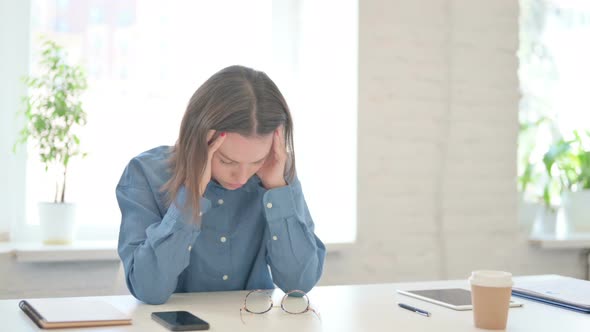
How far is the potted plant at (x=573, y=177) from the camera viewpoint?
141 inches

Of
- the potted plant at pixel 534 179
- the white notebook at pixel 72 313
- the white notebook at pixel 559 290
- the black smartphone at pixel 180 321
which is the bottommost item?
the white notebook at pixel 559 290

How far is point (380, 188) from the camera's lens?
10.3 ft

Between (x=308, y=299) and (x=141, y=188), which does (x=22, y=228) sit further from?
(x=308, y=299)

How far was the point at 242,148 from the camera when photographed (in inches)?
70.8

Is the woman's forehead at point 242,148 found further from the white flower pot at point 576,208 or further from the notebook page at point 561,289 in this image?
the white flower pot at point 576,208

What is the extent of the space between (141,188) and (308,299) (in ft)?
1.60

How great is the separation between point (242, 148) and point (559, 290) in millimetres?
877

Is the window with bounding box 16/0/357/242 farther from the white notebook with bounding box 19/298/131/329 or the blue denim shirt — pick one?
the white notebook with bounding box 19/298/131/329

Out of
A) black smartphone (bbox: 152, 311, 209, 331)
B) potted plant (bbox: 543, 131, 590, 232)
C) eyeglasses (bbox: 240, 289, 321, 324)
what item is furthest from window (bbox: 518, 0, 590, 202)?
black smartphone (bbox: 152, 311, 209, 331)

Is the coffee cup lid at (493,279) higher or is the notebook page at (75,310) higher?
the coffee cup lid at (493,279)

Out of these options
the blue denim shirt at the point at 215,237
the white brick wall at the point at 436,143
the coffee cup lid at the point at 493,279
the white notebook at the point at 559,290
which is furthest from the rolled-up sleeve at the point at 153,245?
the white brick wall at the point at 436,143

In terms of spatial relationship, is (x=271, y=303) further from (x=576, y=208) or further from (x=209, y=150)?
(x=576, y=208)

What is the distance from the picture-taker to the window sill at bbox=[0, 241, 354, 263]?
2.60 meters

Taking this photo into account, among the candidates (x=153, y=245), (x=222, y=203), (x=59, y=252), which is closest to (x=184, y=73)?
(x=59, y=252)
